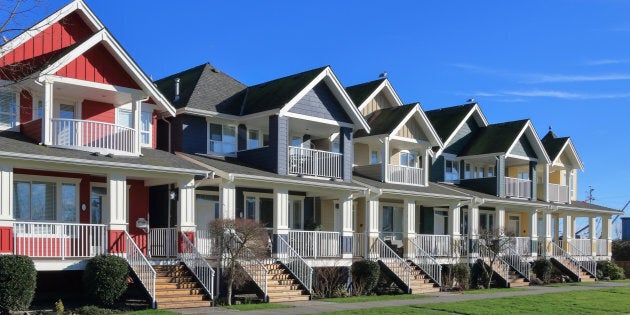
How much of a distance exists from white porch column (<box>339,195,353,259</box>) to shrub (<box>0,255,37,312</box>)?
12.9 meters

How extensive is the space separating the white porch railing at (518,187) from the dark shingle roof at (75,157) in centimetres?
2049

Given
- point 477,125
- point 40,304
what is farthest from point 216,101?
point 477,125

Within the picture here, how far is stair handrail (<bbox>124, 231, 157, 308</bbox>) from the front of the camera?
69.1 ft

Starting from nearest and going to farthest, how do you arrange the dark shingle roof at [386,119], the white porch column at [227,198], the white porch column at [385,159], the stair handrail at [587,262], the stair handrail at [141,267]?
the stair handrail at [141,267]
the white porch column at [227,198]
the white porch column at [385,159]
the dark shingle roof at [386,119]
the stair handrail at [587,262]

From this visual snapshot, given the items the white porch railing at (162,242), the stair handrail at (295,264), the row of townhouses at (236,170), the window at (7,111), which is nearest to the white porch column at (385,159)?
the row of townhouses at (236,170)

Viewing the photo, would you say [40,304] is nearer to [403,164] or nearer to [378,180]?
[378,180]

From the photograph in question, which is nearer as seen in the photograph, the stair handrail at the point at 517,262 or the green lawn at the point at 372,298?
the green lawn at the point at 372,298

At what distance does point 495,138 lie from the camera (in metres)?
40.4

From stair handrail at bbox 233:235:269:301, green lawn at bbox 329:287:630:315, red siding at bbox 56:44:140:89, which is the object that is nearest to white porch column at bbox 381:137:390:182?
green lawn at bbox 329:287:630:315

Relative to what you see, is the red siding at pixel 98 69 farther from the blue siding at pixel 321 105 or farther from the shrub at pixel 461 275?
the shrub at pixel 461 275

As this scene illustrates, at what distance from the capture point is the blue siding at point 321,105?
29.2 meters

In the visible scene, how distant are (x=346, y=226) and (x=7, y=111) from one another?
42.8ft

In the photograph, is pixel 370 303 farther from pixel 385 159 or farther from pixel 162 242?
pixel 385 159

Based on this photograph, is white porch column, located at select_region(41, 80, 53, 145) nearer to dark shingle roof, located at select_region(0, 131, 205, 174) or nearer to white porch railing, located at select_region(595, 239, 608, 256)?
dark shingle roof, located at select_region(0, 131, 205, 174)
